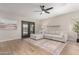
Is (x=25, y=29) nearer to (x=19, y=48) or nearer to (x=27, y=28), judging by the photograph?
(x=27, y=28)

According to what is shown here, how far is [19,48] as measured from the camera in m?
1.93

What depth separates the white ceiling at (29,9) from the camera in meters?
1.84

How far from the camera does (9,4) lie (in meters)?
1.87

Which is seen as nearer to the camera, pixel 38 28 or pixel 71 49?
pixel 71 49

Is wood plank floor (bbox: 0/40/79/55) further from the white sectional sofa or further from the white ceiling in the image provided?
the white ceiling

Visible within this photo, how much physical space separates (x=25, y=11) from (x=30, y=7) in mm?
168

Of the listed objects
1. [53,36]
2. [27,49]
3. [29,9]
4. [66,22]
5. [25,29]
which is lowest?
[27,49]

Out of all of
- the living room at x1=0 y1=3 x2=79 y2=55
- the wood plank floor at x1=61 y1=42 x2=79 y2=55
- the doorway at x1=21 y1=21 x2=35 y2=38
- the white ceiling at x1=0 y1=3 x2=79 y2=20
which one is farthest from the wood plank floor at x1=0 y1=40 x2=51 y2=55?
the white ceiling at x1=0 y1=3 x2=79 y2=20

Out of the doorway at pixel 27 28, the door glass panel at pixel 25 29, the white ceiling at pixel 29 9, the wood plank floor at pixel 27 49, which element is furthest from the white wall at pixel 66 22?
the door glass panel at pixel 25 29

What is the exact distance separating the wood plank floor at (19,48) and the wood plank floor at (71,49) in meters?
0.46

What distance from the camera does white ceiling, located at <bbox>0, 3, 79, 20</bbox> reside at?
184 cm

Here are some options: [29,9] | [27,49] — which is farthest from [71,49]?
[29,9]

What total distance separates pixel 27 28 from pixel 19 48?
58 cm
